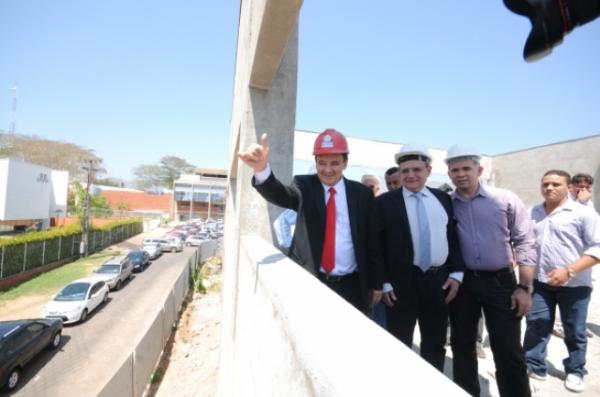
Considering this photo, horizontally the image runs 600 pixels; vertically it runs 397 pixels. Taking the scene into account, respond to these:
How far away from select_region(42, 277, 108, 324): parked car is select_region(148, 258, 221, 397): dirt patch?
11.3ft

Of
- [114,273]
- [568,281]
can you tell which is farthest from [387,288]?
[114,273]

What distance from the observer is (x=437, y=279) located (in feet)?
7.73

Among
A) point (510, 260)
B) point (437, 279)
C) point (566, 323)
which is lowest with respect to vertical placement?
point (566, 323)

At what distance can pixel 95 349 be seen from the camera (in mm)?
9641

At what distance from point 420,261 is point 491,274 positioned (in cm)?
54

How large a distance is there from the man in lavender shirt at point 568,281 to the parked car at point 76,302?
13571 mm

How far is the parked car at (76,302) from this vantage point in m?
11.3

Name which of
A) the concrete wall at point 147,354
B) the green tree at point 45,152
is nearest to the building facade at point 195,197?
the green tree at point 45,152

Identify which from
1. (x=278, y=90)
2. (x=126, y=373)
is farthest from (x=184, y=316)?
(x=278, y=90)

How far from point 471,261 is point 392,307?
0.71 metres

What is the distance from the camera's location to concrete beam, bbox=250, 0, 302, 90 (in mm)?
2070

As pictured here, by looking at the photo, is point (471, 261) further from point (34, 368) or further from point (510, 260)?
point (34, 368)

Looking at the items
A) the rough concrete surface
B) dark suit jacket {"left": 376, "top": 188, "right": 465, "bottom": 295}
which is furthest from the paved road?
dark suit jacket {"left": 376, "top": 188, "right": 465, "bottom": 295}

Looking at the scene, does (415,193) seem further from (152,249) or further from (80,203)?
(80,203)
